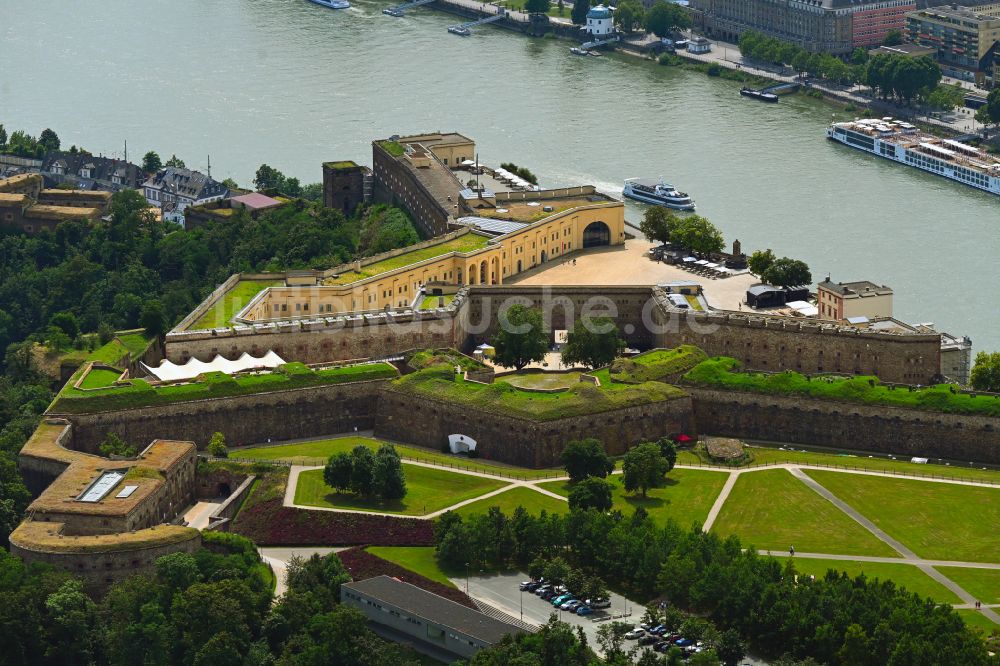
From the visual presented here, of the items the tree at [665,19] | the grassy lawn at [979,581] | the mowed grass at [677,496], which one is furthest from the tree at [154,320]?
the tree at [665,19]

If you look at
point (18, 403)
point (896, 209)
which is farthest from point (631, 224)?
point (18, 403)

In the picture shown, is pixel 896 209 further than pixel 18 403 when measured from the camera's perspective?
Yes

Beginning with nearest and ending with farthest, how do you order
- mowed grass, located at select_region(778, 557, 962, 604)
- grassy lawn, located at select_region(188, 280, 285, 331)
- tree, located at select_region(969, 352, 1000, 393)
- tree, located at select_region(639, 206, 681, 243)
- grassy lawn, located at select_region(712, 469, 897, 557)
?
mowed grass, located at select_region(778, 557, 962, 604) < grassy lawn, located at select_region(712, 469, 897, 557) < tree, located at select_region(969, 352, 1000, 393) < grassy lawn, located at select_region(188, 280, 285, 331) < tree, located at select_region(639, 206, 681, 243)

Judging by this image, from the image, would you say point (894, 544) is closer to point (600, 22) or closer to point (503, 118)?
point (503, 118)

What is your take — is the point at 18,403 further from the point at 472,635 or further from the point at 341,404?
the point at 472,635

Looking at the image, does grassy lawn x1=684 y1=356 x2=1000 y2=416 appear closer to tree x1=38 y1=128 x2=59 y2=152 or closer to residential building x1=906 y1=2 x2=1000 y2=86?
residential building x1=906 y1=2 x2=1000 y2=86

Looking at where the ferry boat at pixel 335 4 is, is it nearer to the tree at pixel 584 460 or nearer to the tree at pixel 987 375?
the tree at pixel 987 375

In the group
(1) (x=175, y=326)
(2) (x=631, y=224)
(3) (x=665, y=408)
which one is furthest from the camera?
(2) (x=631, y=224)

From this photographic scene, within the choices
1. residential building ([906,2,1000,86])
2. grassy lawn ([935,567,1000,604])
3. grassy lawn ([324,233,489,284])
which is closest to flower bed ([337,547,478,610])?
grassy lawn ([935,567,1000,604])
